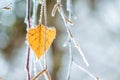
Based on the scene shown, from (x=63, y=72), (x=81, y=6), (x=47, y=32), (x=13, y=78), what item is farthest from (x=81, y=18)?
(x=47, y=32)

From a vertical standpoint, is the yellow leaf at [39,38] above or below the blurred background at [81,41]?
above

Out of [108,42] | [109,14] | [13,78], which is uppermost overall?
[109,14]

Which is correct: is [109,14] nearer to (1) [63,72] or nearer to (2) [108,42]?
(2) [108,42]

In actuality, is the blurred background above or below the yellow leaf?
below

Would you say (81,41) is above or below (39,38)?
below

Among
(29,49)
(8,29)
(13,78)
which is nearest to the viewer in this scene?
(29,49)

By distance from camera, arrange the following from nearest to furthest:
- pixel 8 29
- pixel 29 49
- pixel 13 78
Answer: pixel 29 49, pixel 8 29, pixel 13 78

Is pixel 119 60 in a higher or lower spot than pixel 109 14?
lower

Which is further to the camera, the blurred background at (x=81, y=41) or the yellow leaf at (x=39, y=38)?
the blurred background at (x=81, y=41)
